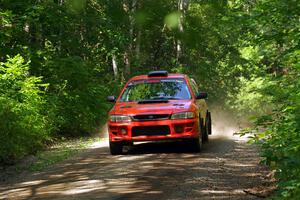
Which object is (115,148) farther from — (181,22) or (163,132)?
(181,22)

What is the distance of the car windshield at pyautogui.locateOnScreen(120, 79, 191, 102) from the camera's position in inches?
517

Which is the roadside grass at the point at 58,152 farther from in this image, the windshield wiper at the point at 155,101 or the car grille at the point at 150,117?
the windshield wiper at the point at 155,101

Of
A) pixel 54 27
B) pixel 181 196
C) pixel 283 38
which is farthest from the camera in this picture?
pixel 54 27

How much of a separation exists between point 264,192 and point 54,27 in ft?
46.2

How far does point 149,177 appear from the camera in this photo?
9141mm

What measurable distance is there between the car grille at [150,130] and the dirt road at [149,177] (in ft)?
1.64

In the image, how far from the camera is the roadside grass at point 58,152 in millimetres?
11961

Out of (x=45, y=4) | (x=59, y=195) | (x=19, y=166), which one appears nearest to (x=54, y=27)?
(x=45, y=4)

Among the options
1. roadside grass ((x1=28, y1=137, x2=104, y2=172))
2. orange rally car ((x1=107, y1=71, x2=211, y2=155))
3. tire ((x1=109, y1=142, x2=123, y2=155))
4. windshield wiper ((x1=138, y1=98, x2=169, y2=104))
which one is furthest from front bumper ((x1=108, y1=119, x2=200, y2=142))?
roadside grass ((x1=28, y1=137, x2=104, y2=172))

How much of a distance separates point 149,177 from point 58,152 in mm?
Answer: 5604

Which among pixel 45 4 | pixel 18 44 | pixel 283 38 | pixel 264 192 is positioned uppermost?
pixel 45 4

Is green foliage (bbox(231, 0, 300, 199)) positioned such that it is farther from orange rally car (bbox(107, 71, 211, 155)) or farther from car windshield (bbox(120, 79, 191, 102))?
car windshield (bbox(120, 79, 191, 102))

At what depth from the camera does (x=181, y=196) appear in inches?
296

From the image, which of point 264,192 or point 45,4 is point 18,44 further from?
point 264,192
